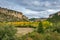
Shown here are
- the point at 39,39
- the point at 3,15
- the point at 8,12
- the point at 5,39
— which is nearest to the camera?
the point at 5,39

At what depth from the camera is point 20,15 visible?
14338cm

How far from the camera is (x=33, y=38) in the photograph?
1640 inches

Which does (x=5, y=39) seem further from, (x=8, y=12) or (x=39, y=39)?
(x=8, y=12)

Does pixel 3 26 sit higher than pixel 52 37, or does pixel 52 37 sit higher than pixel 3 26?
pixel 3 26

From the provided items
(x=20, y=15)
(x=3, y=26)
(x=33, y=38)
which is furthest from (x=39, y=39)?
(x=20, y=15)

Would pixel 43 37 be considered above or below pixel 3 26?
below

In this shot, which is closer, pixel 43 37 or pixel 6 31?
pixel 6 31

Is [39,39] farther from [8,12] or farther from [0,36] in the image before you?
[8,12]

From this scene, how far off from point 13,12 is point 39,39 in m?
96.7

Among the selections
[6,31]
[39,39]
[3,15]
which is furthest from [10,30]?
[3,15]

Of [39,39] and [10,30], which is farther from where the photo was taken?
[39,39]

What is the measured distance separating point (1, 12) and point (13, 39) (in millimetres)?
94984

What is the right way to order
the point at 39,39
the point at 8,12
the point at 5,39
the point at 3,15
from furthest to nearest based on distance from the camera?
the point at 8,12
the point at 3,15
the point at 39,39
the point at 5,39

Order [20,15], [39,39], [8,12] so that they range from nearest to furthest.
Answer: [39,39]
[8,12]
[20,15]
